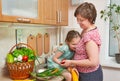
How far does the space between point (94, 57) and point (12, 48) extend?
0.74 m

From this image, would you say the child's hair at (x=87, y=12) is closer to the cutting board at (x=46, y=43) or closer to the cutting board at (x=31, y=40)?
the cutting board at (x=31, y=40)

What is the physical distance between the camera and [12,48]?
1.55m

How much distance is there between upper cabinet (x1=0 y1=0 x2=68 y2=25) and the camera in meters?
1.18

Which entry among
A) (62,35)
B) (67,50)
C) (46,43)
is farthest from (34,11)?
(62,35)

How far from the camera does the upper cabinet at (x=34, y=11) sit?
3.87 feet

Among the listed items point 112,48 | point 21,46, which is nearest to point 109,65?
point 112,48

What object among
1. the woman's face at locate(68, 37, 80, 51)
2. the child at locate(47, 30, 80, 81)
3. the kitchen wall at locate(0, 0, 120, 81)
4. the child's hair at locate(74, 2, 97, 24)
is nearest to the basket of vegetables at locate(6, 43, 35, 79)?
the kitchen wall at locate(0, 0, 120, 81)

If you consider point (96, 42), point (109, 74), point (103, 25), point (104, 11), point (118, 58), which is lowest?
point (109, 74)

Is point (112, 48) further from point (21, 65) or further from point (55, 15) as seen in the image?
point (21, 65)

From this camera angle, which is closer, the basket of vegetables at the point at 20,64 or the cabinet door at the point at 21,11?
the cabinet door at the point at 21,11

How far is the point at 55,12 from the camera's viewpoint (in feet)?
5.79

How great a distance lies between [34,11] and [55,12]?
0.36 metres

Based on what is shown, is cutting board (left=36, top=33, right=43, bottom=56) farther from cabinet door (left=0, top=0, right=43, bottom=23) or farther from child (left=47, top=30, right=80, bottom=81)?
cabinet door (left=0, top=0, right=43, bottom=23)

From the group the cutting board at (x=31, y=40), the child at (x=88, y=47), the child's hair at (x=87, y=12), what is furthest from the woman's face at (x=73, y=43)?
the cutting board at (x=31, y=40)
